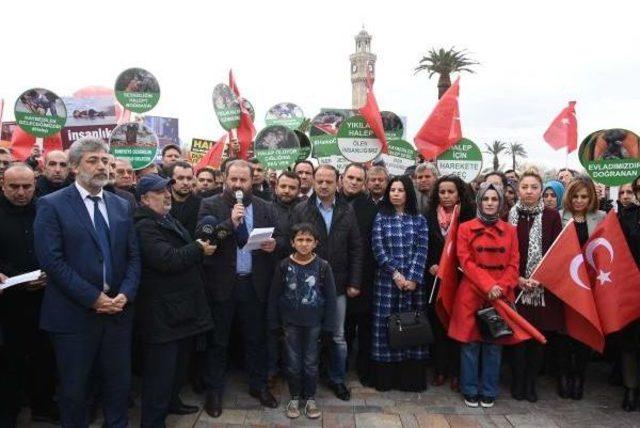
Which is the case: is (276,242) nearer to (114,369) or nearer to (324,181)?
(324,181)

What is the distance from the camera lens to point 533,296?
4934 mm

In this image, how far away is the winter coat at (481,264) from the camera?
463 centimetres

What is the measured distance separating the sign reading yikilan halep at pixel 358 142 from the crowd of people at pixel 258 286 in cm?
139

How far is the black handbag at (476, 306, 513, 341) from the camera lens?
448 cm

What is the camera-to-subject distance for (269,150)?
7.44m

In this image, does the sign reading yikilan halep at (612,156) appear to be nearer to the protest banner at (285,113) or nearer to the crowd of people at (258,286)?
the crowd of people at (258,286)

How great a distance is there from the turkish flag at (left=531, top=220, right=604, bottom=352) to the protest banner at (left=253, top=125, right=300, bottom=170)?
3858 millimetres

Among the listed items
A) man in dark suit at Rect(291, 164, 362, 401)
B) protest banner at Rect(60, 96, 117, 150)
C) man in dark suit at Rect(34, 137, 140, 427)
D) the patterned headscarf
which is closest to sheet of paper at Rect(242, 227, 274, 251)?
man in dark suit at Rect(291, 164, 362, 401)

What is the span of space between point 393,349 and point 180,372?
202 cm

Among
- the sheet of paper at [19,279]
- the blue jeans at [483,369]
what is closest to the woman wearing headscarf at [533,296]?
the blue jeans at [483,369]

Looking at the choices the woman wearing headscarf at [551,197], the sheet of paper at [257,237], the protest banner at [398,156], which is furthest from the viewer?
the protest banner at [398,156]

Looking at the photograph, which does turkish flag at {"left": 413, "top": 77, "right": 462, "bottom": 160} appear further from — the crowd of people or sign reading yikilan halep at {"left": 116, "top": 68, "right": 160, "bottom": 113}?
sign reading yikilan halep at {"left": 116, "top": 68, "right": 160, "bottom": 113}

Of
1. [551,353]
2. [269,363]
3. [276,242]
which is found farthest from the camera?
[551,353]

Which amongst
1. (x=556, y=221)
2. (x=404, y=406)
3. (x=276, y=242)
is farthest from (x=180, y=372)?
(x=556, y=221)
